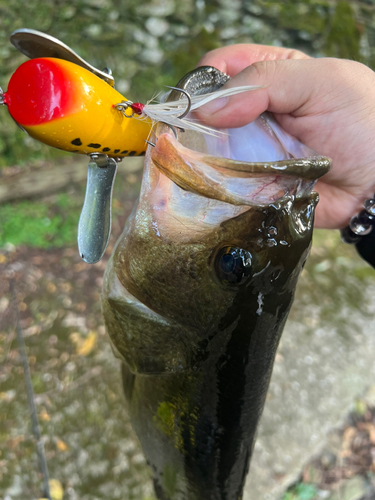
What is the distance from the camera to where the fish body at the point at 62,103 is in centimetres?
84

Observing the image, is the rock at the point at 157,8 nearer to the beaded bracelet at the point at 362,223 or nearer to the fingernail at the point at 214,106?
the beaded bracelet at the point at 362,223

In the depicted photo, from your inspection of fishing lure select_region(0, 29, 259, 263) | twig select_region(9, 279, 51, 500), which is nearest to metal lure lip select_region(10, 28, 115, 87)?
fishing lure select_region(0, 29, 259, 263)

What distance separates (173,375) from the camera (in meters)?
1.33

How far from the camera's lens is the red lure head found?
83 cm

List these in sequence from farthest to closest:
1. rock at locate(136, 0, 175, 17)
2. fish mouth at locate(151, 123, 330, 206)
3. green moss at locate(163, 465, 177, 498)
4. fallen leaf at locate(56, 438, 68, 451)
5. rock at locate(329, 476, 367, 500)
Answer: rock at locate(136, 0, 175, 17)
rock at locate(329, 476, 367, 500)
fallen leaf at locate(56, 438, 68, 451)
green moss at locate(163, 465, 177, 498)
fish mouth at locate(151, 123, 330, 206)

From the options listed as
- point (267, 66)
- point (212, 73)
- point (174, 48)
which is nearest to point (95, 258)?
point (212, 73)

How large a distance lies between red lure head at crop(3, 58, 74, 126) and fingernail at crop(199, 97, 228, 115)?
1.62 feet

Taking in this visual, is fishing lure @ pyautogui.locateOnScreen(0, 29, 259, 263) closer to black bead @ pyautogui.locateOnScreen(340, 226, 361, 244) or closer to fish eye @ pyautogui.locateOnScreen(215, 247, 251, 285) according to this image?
fish eye @ pyautogui.locateOnScreen(215, 247, 251, 285)

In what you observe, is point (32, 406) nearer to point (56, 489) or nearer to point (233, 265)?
point (56, 489)

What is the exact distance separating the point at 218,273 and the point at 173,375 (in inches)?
18.8

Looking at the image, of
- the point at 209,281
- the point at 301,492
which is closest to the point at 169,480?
the point at 209,281

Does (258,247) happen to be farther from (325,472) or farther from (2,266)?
(2,266)

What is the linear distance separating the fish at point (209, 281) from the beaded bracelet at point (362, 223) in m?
0.80

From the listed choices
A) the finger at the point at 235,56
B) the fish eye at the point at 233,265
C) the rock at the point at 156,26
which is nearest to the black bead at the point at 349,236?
the finger at the point at 235,56
